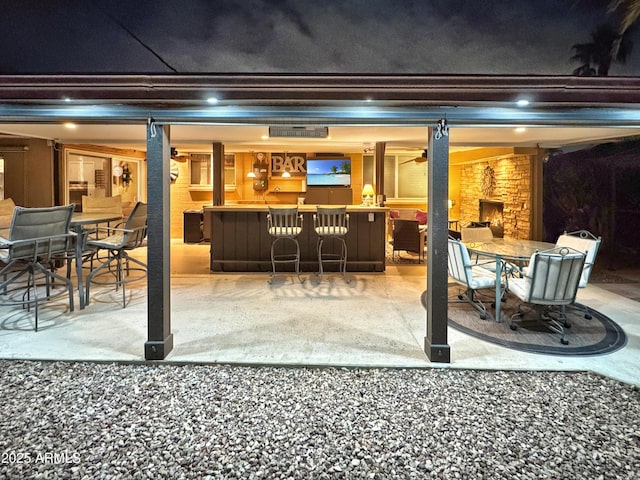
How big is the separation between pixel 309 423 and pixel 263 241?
4.60 metres

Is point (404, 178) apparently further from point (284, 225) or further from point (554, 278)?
point (554, 278)

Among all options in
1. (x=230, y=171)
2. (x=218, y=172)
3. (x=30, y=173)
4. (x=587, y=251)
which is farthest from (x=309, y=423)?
(x=230, y=171)

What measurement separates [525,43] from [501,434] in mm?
2697

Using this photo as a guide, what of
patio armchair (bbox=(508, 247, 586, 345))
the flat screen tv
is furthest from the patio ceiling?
the flat screen tv

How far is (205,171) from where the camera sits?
425 inches

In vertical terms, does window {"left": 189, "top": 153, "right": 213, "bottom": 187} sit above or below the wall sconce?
above

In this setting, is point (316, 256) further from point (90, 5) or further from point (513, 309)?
point (90, 5)

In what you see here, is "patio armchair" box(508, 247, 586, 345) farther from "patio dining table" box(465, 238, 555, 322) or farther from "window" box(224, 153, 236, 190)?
"window" box(224, 153, 236, 190)

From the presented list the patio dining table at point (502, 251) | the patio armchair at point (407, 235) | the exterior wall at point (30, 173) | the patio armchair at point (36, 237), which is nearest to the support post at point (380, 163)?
the patio armchair at point (407, 235)

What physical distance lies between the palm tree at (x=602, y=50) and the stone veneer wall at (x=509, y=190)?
4.96 meters

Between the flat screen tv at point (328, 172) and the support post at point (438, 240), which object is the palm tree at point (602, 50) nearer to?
the support post at point (438, 240)

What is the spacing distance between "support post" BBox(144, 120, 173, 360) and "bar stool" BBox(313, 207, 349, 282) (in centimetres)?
299

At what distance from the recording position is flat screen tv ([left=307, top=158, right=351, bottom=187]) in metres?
10.4

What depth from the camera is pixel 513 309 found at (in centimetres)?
460
